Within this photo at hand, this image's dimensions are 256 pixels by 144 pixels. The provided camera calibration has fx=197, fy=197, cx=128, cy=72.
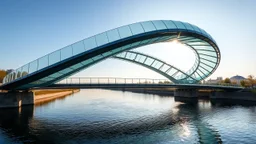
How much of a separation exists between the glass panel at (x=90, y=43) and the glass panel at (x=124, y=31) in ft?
13.9

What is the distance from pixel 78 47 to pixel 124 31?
7329mm

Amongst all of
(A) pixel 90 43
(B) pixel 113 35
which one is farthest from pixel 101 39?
(B) pixel 113 35

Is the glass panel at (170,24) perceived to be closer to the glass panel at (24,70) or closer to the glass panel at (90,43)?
the glass panel at (90,43)

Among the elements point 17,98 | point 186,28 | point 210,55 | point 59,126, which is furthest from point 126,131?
point 210,55

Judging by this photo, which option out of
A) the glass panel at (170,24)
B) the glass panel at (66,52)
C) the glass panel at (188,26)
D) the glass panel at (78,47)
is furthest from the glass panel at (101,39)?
the glass panel at (188,26)

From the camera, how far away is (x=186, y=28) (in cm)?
3556

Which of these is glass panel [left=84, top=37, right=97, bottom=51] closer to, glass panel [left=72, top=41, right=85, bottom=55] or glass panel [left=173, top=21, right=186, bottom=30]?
glass panel [left=72, top=41, right=85, bottom=55]

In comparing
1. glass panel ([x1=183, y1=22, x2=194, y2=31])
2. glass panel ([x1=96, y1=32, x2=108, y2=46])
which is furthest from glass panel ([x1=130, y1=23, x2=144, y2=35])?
glass panel ([x1=183, y1=22, x2=194, y2=31])

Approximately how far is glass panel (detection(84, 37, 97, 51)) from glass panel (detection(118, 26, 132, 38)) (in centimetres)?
425

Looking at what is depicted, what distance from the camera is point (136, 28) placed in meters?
30.7

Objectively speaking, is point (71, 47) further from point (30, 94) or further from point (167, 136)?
point (30, 94)

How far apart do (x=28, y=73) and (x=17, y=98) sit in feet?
40.6

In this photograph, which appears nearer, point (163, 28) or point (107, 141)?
point (107, 141)

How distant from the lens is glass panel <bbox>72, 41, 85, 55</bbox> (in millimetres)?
27288
